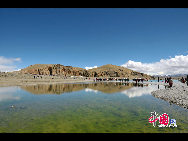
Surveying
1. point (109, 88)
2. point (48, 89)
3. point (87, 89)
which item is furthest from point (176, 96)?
point (48, 89)

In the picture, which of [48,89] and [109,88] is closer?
[48,89]

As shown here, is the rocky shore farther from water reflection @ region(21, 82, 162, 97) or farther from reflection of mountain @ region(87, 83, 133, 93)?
reflection of mountain @ region(87, 83, 133, 93)

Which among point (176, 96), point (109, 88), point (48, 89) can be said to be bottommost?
point (109, 88)

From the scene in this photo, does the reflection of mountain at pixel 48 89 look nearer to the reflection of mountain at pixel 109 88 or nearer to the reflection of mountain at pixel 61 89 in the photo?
the reflection of mountain at pixel 61 89

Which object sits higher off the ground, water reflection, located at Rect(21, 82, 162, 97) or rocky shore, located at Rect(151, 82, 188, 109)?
rocky shore, located at Rect(151, 82, 188, 109)

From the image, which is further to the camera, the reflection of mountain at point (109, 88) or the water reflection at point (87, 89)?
the reflection of mountain at point (109, 88)

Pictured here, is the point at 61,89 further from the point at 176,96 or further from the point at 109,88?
the point at 176,96

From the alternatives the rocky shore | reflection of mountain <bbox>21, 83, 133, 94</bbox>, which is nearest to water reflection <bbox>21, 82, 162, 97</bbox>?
reflection of mountain <bbox>21, 83, 133, 94</bbox>

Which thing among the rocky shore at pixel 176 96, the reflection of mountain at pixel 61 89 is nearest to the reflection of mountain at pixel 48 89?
the reflection of mountain at pixel 61 89

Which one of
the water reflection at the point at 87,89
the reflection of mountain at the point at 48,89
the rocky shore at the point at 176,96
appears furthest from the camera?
the water reflection at the point at 87,89

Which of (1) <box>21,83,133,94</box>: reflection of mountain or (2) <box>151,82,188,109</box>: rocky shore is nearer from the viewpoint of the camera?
(2) <box>151,82,188,109</box>: rocky shore
